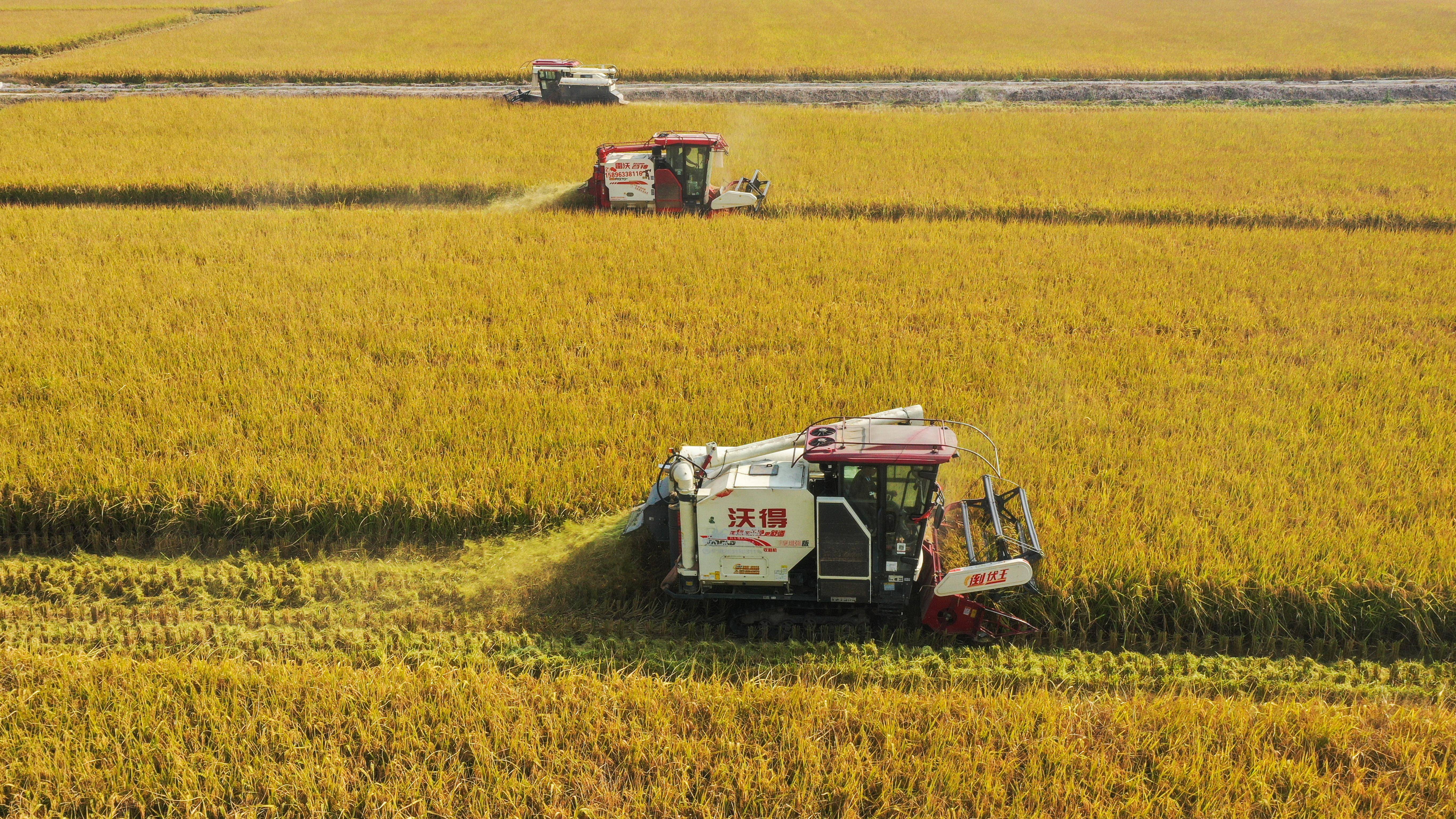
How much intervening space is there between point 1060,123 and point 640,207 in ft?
47.7

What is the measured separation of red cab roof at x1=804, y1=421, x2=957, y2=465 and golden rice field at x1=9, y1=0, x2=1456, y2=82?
29.0 m

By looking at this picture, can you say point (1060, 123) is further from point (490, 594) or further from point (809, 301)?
point (490, 594)

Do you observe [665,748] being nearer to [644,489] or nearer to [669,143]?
[644,489]

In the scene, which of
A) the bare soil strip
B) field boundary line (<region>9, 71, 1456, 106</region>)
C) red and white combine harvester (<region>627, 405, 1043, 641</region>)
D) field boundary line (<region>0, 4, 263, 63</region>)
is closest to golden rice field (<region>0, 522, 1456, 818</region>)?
red and white combine harvester (<region>627, 405, 1043, 641</region>)

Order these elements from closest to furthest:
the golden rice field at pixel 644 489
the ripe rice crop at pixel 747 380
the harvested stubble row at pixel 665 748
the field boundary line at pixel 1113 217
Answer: the harvested stubble row at pixel 665 748
the golden rice field at pixel 644 489
the ripe rice crop at pixel 747 380
the field boundary line at pixel 1113 217

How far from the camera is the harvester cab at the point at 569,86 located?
1016 inches

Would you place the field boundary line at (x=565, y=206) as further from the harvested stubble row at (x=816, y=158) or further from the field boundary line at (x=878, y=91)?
the field boundary line at (x=878, y=91)

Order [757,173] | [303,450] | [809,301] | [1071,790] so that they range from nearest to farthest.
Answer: [1071,790] → [303,450] → [809,301] → [757,173]

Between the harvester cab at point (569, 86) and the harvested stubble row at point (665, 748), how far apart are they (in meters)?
23.3

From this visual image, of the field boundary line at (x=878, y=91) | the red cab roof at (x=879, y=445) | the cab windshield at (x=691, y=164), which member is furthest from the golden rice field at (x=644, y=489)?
the field boundary line at (x=878, y=91)

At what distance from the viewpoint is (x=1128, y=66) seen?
108ft

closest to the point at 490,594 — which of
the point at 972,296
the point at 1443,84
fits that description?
the point at 972,296

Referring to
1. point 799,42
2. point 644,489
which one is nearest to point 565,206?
point 644,489

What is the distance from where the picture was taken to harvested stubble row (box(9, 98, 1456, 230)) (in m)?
16.8
